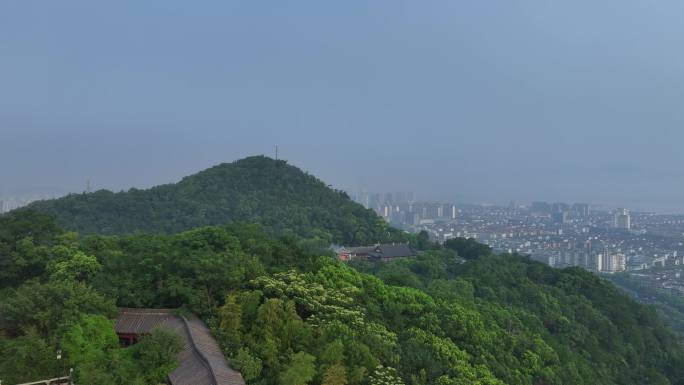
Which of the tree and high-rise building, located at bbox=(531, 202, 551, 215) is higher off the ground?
high-rise building, located at bbox=(531, 202, 551, 215)

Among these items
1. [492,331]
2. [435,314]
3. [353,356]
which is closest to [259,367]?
[353,356]

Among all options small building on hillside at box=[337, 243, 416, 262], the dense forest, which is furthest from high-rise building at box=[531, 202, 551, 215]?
the dense forest

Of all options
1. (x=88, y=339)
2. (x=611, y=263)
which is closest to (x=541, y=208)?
(x=611, y=263)

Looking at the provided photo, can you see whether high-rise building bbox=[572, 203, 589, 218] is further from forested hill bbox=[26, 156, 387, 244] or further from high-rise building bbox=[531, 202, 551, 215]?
forested hill bbox=[26, 156, 387, 244]

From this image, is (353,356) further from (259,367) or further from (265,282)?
(265,282)

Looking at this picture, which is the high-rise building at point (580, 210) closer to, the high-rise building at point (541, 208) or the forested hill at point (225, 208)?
the high-rise building at point (541, 208)
